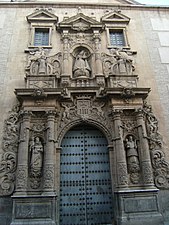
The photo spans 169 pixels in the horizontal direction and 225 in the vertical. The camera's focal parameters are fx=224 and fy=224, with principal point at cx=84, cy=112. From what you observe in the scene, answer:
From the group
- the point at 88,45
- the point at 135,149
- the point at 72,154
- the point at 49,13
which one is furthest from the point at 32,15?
the point at 135,149

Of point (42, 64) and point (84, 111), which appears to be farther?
point (42, 64)

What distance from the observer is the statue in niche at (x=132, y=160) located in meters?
7.54

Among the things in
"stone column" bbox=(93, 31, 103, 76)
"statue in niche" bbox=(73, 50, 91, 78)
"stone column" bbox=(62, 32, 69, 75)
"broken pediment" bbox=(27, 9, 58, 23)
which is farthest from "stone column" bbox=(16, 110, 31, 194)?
"broken pediment" bbox=(27, 9, 58, 23)

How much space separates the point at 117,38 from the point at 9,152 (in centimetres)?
731

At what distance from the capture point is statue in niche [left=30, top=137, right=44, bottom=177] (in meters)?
7.30

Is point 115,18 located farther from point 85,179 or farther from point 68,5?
point 85,179

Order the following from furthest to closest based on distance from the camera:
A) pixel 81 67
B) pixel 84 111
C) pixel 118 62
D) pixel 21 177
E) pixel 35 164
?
pixel 118 62
pixel 81 67
pixel 84 111
pixel 35 164
pixel 21 177

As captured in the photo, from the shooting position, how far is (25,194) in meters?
6.93

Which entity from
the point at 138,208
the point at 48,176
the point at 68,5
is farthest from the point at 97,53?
the point at 138,208

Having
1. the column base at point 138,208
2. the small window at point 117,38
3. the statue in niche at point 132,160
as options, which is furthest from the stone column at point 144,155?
the small window at point 117,38

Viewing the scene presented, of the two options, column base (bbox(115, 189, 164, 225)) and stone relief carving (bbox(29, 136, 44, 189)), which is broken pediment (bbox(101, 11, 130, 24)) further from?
column base (bbox(115, 189, 164, 225))

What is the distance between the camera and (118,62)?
961 centimetres

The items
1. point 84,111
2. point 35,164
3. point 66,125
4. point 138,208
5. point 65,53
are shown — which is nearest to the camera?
point 138,208

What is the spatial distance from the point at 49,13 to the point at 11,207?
29.0 feet
